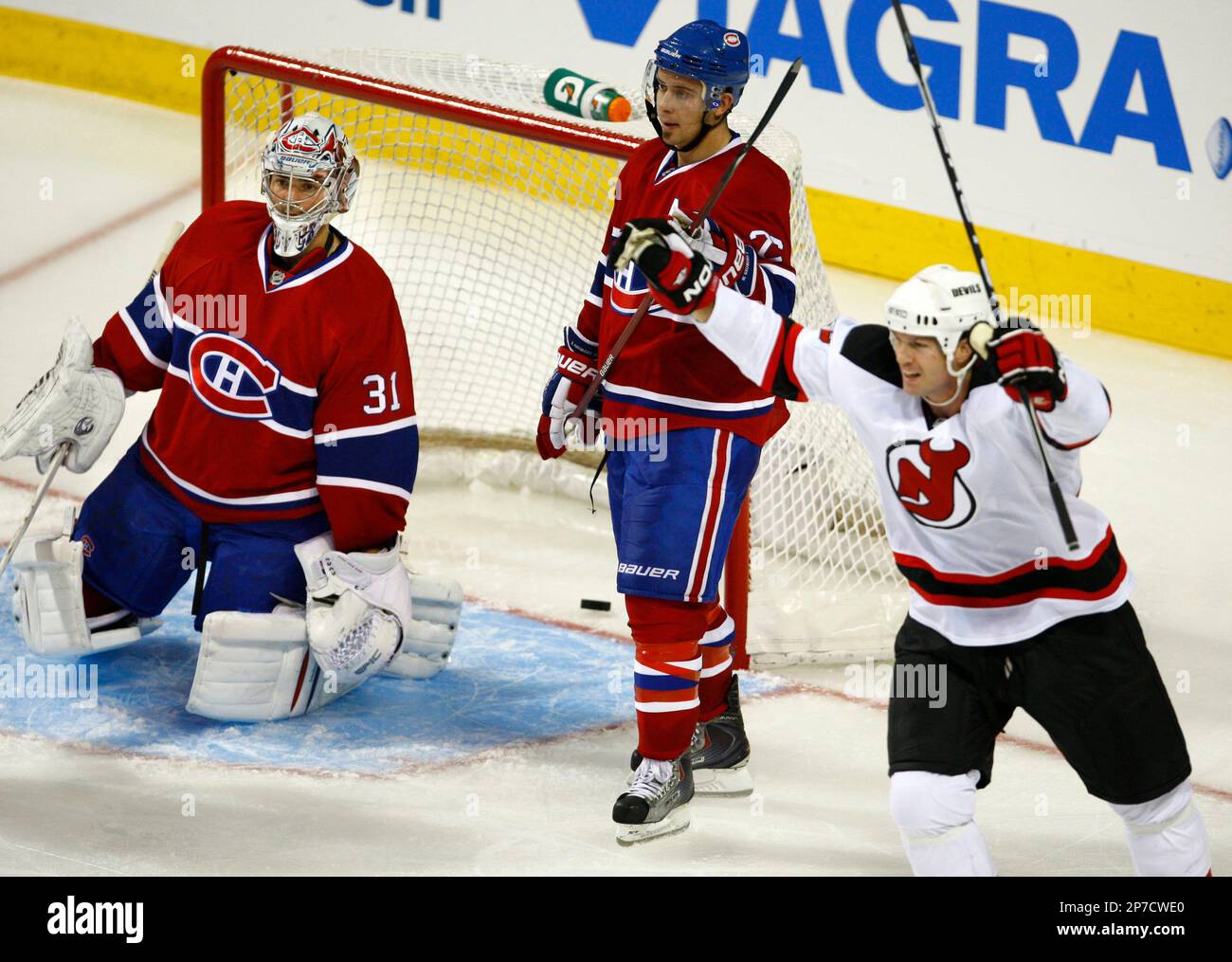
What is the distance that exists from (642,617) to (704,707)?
0.42 m

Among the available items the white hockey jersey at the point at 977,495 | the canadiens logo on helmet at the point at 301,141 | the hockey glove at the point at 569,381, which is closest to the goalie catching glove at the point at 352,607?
the hockey glove at the point at 569,381

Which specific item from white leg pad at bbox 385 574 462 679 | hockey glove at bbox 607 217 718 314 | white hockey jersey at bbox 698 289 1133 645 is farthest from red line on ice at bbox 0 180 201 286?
white hockey jersey at bbox 698 289 1133 645

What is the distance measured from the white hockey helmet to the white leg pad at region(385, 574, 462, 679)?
1.65m

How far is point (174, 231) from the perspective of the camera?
416 cm

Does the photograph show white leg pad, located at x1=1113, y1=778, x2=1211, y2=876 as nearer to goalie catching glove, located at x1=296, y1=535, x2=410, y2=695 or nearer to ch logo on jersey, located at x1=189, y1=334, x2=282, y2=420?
goalie catching glove, located at x1=296, y1=535, x2=410, y2=695

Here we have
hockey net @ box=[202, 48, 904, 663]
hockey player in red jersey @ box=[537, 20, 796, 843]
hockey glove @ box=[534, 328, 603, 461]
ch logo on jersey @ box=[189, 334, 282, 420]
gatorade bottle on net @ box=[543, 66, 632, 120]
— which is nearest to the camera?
hockey player in red jersey @ box=[537, 20, 796, 843]

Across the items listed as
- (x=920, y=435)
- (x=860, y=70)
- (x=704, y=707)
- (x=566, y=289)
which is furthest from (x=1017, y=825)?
(x=860, y=70)

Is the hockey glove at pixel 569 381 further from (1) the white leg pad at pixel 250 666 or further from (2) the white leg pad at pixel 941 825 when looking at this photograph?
(2) the white leg pad at pixel 941 825

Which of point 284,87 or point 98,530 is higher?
point 284,87

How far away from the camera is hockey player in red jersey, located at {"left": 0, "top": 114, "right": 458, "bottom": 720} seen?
12.5 feet

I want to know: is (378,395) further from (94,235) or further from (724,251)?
(94,235)

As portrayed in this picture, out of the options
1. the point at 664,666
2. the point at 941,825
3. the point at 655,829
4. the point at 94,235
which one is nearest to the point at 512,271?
the point at 94,235

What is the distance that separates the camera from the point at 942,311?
268 centimetres
